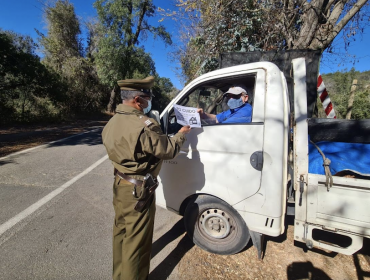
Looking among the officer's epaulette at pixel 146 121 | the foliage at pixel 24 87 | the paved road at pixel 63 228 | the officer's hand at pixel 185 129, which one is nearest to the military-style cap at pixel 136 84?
the officer's epaulette at pixel 146 121

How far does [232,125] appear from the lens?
83.8 inches

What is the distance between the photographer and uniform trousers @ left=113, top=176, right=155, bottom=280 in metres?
1.88

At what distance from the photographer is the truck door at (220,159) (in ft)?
6.67

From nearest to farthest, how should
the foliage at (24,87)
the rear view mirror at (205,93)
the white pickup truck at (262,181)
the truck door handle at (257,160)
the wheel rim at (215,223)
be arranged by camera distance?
the white pickup truck at (262,181) → the truck door handle at (257,160) → the wheel rim at (215,223) → the rear view mirror at (205,93) → the foliage at (24,87)

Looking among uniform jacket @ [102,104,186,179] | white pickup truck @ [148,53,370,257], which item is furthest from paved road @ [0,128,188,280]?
uniform jacket @ [102,104,186,179]

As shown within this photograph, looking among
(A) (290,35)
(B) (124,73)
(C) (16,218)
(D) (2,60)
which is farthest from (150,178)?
(B) (124,73)

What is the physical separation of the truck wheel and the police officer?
639 millimetres

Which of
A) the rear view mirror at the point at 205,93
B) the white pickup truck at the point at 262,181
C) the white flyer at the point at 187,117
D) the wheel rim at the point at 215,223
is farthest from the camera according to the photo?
the rear view mirror at the point at 205,93

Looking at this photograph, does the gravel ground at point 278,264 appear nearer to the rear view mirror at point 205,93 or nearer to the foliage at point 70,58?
the rear view mirror at point 205,93

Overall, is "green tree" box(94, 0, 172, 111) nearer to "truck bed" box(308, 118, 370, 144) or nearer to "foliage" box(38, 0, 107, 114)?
"foliage" box(38, 0, 107, 114)

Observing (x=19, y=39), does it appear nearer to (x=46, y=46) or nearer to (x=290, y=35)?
(x=46, y=46)

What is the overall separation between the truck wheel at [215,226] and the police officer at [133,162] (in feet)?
2.10

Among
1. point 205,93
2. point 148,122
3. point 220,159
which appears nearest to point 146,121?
point 148,122

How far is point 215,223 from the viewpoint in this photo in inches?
95.0
